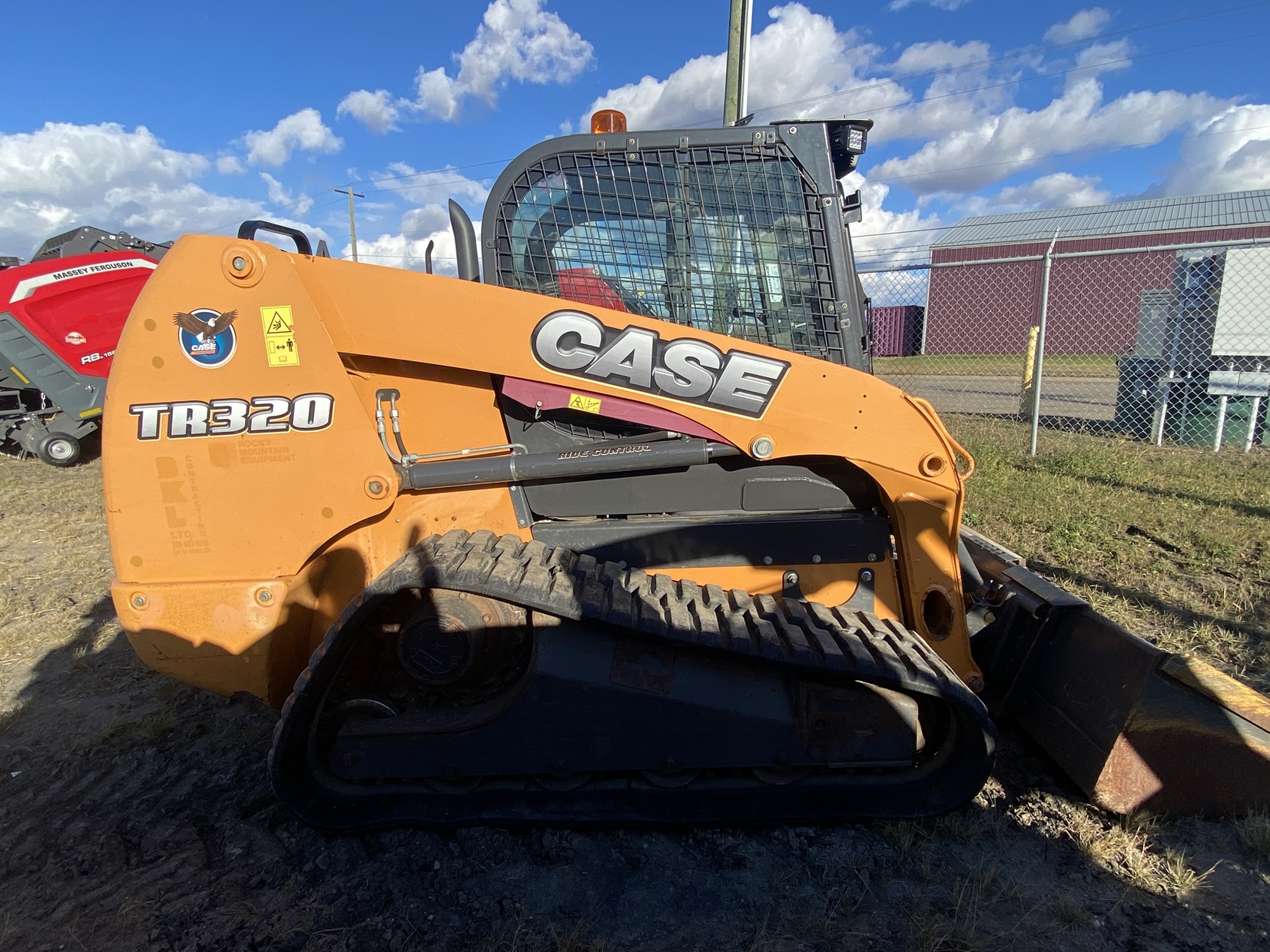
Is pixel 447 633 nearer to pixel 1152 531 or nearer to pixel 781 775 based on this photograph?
pixel 781 775

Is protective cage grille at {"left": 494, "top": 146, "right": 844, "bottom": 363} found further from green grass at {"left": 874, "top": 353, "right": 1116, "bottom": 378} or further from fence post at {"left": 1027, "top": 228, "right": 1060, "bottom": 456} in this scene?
green grass at {"left": 874, "top": 353, "right": 1116, "bottom": 378}

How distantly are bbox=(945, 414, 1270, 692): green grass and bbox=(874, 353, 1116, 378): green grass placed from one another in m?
8.71

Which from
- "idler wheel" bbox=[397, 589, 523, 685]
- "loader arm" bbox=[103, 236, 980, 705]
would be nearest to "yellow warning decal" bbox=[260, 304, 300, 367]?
"loader arm" bbox=[103, 236, 980, 705]

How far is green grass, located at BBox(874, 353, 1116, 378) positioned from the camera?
16.5 m

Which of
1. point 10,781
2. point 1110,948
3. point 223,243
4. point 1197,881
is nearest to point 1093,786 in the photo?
point 1197,881

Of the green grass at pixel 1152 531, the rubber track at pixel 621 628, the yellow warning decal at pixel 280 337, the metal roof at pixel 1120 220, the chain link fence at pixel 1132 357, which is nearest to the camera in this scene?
the rubber track at pixel 621 628

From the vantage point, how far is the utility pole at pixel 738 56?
737 cm

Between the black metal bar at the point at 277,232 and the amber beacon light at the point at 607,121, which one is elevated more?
the amber beacon light at the point at 607,121

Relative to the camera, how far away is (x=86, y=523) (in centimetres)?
648

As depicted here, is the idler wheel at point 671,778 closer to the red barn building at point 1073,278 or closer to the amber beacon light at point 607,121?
the amber beacon light at point 607,121

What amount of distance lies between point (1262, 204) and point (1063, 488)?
60.9ft

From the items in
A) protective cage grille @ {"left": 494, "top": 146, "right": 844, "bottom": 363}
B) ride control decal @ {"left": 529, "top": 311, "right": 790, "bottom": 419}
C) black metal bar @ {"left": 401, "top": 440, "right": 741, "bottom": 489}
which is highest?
protective cage grille @ {"left": 494, "top": 146, "right": 844, "bottom": 363}

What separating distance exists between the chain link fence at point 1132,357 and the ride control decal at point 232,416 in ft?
7.59

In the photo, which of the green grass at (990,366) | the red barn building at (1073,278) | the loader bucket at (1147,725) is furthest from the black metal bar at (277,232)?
the red barn building at (1073,278)
